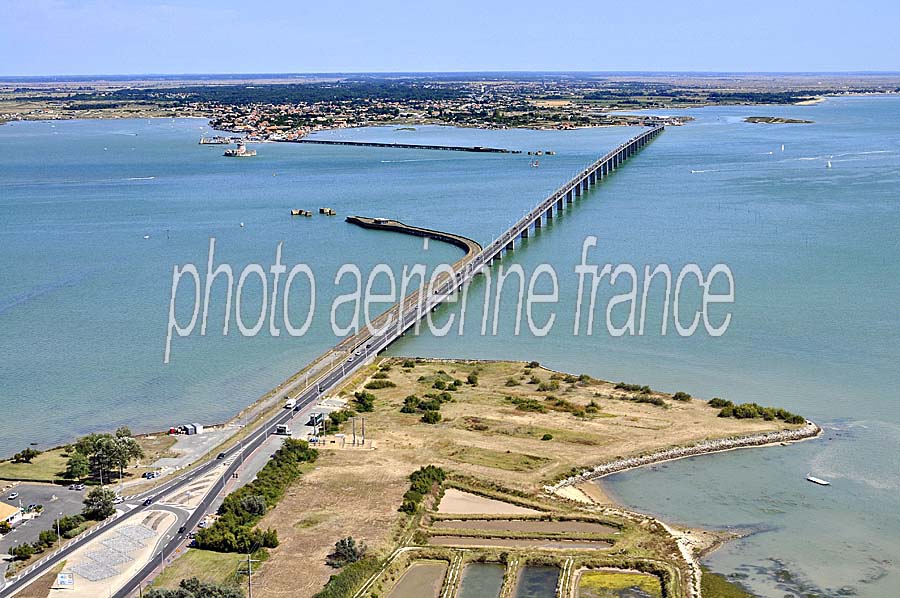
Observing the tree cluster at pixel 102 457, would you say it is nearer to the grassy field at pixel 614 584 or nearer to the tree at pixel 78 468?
the tree at pixel 78 468

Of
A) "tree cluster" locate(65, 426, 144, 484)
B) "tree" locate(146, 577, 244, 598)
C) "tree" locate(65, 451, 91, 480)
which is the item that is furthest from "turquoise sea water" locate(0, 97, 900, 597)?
"tree" locate(146, 577, 244, 598)

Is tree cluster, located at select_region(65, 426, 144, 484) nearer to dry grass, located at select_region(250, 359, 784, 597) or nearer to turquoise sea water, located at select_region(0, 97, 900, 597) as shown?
turquoise sea water, located at select_region(0, 97, 900, 597)

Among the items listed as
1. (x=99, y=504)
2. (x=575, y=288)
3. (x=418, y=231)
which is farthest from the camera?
(x=418, y=231)

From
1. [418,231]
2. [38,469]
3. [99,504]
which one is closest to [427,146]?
[418,231]

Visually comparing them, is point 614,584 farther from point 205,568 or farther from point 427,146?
point 427,146

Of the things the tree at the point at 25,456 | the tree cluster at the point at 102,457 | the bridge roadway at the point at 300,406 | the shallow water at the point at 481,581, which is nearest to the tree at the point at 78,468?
the tree cluster at the point at 102,457
